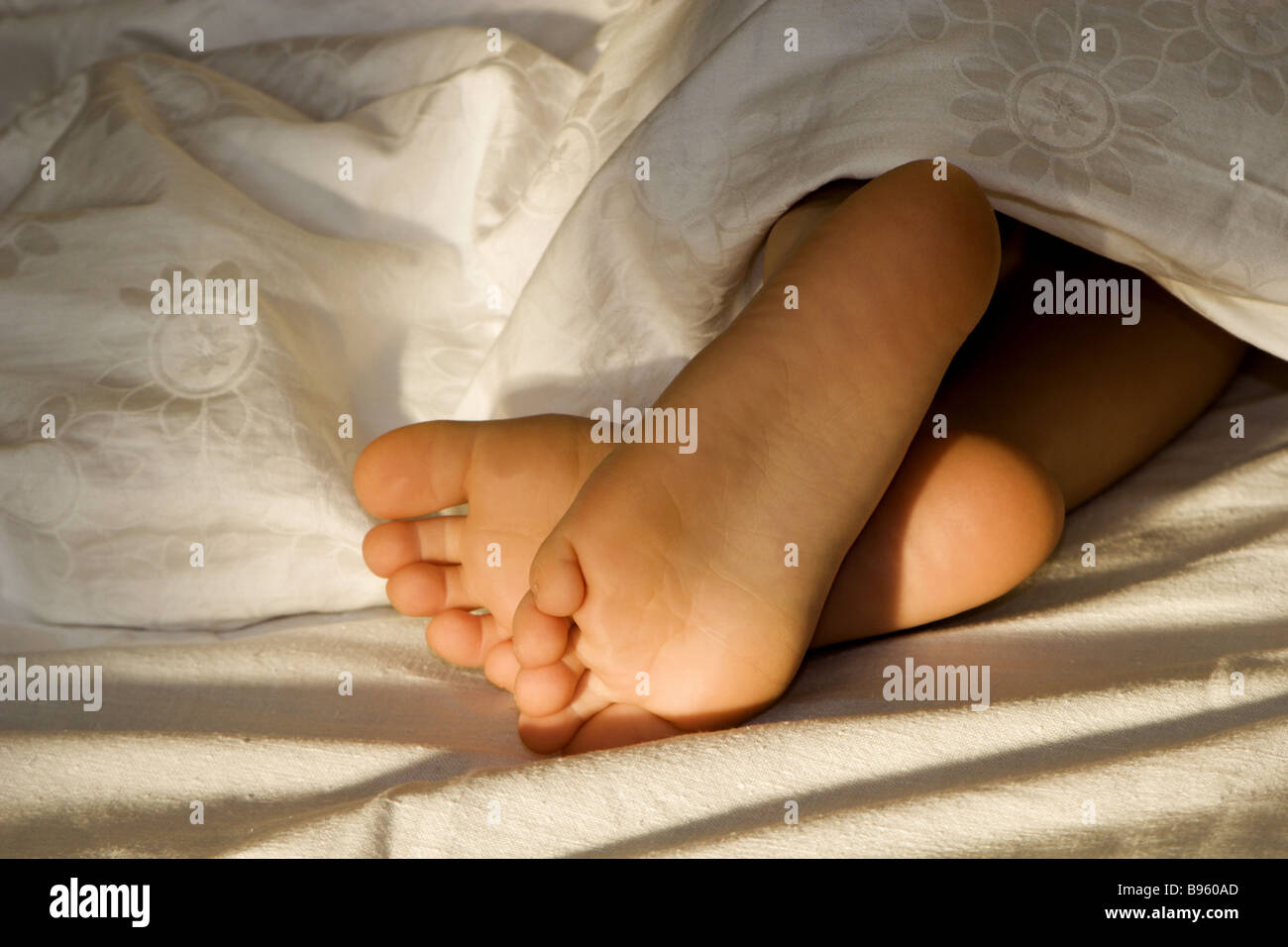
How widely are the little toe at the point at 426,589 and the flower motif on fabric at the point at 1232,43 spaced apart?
0.53 m

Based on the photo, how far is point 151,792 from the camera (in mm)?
552

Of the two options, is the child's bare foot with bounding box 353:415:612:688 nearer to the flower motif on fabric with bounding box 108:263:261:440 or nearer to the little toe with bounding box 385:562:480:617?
the little toe with bounding box 385:562:480:617

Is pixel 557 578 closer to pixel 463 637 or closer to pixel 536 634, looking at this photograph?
pixel 536 634

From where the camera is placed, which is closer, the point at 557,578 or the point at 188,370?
the point at 557,578

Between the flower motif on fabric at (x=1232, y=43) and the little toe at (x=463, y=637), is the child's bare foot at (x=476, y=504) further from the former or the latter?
the flower motif on fabric at (x=1232, y=43)

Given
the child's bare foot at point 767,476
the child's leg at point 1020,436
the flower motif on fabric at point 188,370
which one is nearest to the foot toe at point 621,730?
the child's bare foot at point 767,476

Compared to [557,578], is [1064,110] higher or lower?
higher

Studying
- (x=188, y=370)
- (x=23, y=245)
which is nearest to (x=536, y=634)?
(x=188, y=370)

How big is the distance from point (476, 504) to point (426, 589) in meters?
0.06

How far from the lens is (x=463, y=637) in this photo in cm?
67

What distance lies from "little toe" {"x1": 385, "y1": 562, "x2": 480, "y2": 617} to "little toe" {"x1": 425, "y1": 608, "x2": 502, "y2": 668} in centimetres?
2

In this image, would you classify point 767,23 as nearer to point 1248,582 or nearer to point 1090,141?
point 1090,141

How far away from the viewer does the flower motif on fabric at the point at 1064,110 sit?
64 centimetres
